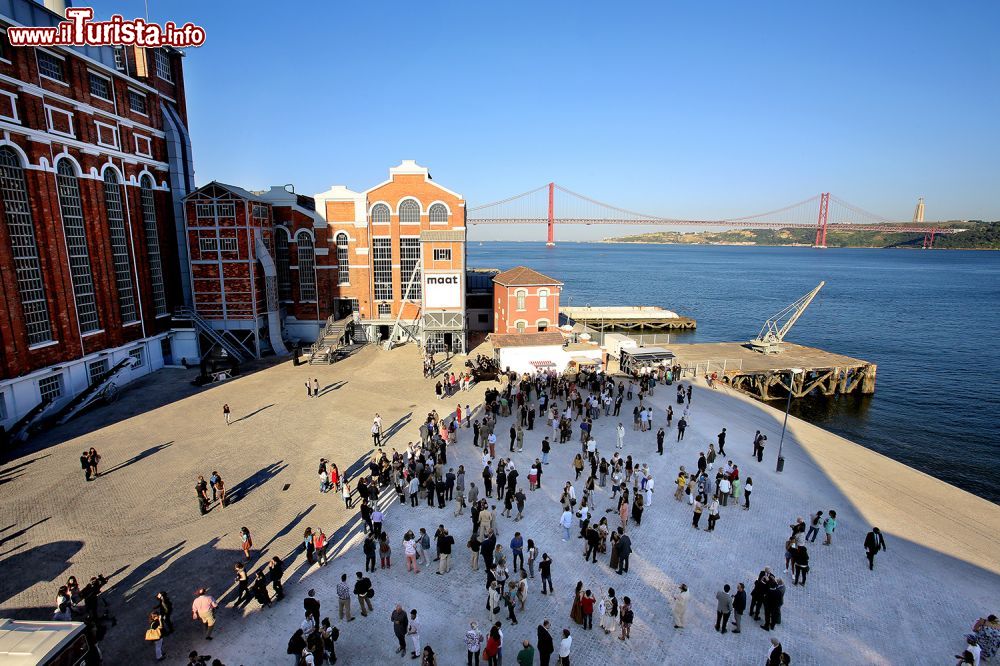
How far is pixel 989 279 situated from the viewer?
430ft

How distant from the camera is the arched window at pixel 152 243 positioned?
34.8 meters

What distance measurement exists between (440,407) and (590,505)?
12145 mm

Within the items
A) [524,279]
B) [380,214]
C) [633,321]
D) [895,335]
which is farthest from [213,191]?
[895,335]

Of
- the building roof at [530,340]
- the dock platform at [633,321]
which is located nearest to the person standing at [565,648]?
the building roof at [530,340]

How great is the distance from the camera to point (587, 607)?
40.1ft

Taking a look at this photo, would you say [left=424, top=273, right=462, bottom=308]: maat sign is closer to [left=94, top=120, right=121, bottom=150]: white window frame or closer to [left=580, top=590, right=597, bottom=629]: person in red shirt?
[left=94, top=120, right=121, bottom=150]: white window frame

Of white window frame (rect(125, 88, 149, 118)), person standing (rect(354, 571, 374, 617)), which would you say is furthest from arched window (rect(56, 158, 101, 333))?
person standing (rect(354, 571, 374, 617))

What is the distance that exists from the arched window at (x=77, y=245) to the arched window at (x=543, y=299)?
91.8 feet

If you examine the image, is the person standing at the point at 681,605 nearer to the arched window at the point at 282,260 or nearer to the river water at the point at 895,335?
the river water at the point at 895,335

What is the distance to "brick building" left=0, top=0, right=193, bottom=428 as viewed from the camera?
2466 centimetres

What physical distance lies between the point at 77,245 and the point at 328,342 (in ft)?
53.5

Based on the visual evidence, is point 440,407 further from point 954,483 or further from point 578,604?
point 954,483

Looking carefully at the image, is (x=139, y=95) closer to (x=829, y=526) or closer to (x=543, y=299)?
(x=543, y=299)

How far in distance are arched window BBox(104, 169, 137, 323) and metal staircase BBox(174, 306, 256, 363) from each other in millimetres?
3969
